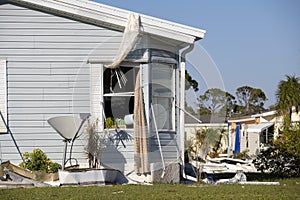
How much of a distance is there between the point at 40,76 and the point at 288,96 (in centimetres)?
2665

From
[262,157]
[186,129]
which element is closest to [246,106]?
[262,157]

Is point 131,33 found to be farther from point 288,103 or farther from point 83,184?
point 288,103

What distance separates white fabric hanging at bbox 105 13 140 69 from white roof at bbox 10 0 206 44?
0.49 feet

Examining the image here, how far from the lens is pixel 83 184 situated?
43.6 feet

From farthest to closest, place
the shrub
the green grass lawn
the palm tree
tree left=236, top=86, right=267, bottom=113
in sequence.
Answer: tree left=236, top=86, right=267, bottom=113 < the palm tree < the shrub < the green grass lawn

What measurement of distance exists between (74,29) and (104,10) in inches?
33.2

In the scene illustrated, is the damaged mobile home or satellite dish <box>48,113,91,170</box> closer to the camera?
satellite dish <box>48,113,91,170</box>

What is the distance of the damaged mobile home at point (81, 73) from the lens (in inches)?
556

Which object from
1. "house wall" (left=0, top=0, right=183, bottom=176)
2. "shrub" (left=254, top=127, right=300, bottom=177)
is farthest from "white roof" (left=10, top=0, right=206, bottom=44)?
"shrub" (left=254, top=127, right=300, bottom=177)

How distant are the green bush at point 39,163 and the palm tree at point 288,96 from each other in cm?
2509

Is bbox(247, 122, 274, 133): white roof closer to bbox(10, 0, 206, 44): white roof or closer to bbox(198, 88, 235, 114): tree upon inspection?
bbox(10, 0, 206, 44): white roof

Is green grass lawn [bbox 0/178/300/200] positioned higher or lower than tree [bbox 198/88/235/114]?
lower

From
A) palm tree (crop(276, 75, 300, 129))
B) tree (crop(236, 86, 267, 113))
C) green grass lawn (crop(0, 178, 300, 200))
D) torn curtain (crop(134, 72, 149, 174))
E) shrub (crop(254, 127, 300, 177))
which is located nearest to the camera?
green grass lawn (crop(0, 178, 300, 200))

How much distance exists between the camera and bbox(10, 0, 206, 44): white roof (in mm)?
14047
